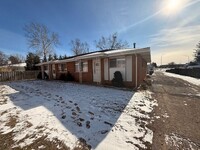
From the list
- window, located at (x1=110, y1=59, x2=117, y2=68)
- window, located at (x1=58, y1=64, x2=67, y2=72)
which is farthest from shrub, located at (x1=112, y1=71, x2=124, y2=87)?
window, located at (x1=58, y1=64, x2=67, y2=72)

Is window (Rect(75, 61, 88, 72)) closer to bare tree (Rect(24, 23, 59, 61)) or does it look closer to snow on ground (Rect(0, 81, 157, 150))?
snow on ground (Rect(0, 81, 157, 150))

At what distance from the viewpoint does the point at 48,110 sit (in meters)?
4.66

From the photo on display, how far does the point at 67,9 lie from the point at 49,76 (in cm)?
1124

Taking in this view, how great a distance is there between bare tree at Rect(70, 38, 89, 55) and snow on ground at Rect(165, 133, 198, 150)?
38.7 metres

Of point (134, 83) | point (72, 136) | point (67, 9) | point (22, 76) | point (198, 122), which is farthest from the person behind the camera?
point (22, 76)

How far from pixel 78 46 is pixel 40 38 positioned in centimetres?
1274

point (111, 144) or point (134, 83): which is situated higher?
point (134, 83)

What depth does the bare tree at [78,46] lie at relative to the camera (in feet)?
130

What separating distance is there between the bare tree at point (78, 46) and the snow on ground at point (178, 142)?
3868cm

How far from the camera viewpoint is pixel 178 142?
9.14 feet

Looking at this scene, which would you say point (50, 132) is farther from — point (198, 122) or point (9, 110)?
point (198, 122)

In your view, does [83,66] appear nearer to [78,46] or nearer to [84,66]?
[84,66]

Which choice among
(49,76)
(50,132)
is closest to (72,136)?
(50,132)

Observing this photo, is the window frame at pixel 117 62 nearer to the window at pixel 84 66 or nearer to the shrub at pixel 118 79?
the shrub at pixel 118 79
